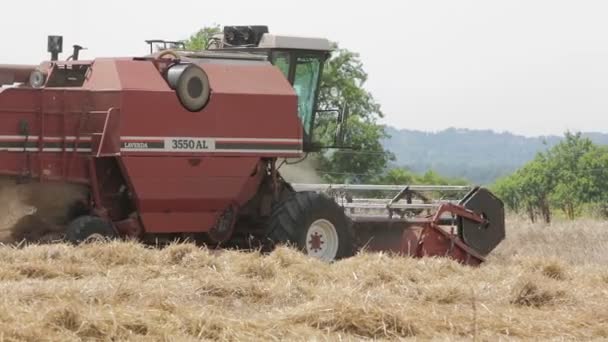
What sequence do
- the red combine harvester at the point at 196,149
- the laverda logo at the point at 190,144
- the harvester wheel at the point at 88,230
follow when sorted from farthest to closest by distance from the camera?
the laverda logo at the point at 190,144 → the red combine harvester at the point at 196,149 → the harvester wheel at the point at 88,230

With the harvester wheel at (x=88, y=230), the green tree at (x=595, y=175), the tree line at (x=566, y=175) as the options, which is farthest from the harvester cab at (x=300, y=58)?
the tree line at (x=566, y=175)

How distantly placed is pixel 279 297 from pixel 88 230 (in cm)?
456

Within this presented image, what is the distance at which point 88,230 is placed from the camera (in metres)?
15.5

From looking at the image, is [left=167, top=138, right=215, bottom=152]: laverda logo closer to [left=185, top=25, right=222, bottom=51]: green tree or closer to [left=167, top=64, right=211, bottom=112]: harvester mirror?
[left=167, top=64, right=211, bottom=112]: harvester mirror

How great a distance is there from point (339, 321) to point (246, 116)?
748cm

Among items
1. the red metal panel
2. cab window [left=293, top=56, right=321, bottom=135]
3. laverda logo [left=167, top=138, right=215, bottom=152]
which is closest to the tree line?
cab window [left=293, top=56, right=321, bottom=135]

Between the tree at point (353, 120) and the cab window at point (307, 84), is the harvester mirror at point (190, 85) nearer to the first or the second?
the cab window at point (307, 84)

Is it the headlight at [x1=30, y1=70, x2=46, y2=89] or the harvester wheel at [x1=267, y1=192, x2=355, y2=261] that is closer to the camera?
the headlight at [x1=30, y1=70, x2=46, y2=89]

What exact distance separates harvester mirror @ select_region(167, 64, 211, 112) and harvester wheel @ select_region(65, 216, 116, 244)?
1.87m

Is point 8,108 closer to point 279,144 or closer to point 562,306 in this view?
point 279,144

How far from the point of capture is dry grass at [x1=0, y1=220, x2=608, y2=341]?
9461 millimetres

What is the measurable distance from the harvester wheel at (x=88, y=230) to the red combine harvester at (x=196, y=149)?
0.04ft

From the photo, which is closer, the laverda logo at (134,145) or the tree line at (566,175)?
the laverda logo at (134,145)

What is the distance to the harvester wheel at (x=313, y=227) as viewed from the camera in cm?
1725
